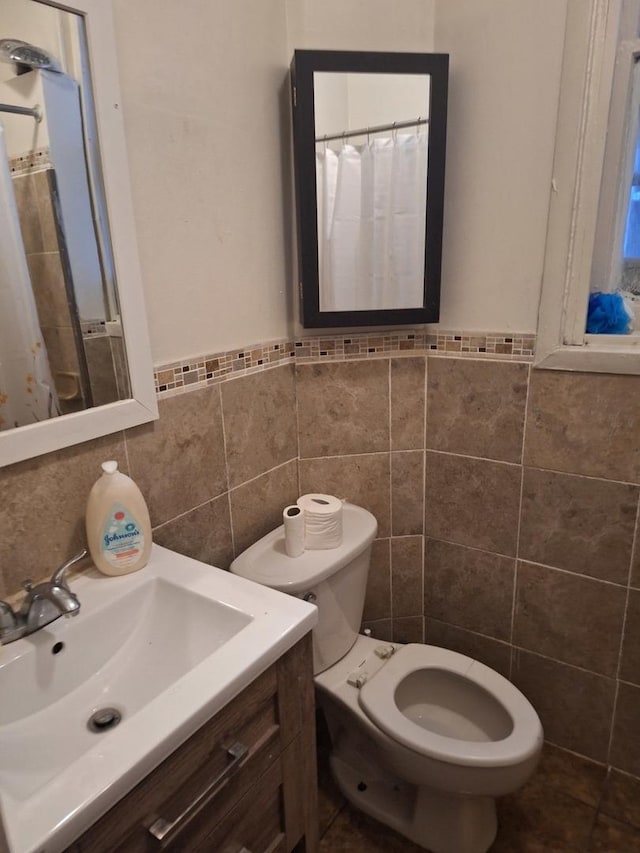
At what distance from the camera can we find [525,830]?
145 cm

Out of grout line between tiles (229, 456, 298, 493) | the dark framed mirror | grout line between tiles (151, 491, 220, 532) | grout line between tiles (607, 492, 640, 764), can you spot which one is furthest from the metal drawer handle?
grout line between tiles (607, 492, 640, 764)

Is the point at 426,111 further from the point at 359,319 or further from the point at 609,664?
the point at 609,664

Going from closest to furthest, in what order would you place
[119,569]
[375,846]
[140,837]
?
[140,837]
[119,569]
[375,846]

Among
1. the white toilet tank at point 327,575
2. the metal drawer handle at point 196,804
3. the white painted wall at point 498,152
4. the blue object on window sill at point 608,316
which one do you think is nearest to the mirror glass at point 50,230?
the white toilet tank at point 327,575

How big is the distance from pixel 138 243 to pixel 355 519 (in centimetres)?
89

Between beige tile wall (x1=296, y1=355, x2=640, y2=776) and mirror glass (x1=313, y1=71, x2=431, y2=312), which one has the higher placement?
mirror glass (x1=313, y1=71, x2=431, y2=312)

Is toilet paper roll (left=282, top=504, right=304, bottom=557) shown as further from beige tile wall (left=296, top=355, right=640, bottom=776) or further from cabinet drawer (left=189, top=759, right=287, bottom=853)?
cabinet drawer (left=189, top=759, right=287, bottom=853)

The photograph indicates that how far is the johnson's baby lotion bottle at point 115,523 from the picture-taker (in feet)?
3.37

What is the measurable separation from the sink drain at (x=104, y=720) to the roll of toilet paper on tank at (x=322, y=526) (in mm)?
592

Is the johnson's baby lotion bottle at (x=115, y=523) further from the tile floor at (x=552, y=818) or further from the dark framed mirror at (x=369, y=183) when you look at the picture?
the tile floor at (x=552, y=818)

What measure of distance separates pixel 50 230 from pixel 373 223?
80cm

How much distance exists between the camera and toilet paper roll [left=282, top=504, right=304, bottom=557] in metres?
1.32

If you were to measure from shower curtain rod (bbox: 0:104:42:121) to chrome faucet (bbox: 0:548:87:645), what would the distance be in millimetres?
806

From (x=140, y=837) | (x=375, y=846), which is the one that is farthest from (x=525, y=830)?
(x=140, y=837)
